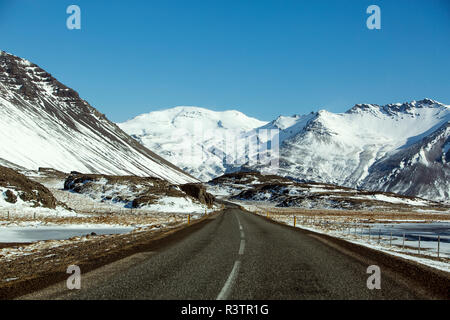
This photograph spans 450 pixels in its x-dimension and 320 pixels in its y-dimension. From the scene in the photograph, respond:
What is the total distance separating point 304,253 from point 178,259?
15.3 feet

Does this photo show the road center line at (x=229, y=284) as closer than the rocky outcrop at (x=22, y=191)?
Yes

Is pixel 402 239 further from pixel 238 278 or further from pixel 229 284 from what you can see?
pixel 229 284

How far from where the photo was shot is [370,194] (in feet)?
550

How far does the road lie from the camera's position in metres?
7.24

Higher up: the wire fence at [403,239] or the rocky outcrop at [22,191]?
the rocky outcrop at [22,191]

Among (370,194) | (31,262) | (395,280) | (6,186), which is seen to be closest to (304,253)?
(395,280)

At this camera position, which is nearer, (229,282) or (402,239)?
(229,282)

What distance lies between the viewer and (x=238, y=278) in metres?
8.62

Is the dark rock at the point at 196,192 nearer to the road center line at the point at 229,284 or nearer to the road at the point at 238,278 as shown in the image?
the road at the point at 238,278

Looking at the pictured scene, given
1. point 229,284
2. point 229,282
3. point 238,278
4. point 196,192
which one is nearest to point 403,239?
point 238,278

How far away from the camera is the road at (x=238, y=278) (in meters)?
7.24

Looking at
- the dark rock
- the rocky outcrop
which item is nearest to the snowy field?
the rocky outcrop

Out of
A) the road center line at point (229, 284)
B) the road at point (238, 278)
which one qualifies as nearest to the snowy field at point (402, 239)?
the road at point (238, 278)
